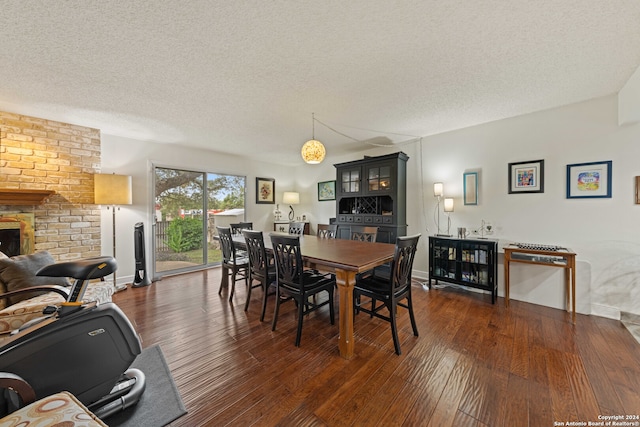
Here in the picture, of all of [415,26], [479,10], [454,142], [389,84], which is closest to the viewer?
[479,10]

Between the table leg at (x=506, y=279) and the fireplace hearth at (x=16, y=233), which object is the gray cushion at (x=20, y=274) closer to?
the fireplace hearth at (x=16, y=233)

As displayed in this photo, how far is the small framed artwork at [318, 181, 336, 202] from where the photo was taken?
5555 millimetres

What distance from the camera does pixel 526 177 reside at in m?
3.12

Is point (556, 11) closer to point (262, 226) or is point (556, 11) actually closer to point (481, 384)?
point (481, 384)

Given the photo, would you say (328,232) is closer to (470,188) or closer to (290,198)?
(470,188)

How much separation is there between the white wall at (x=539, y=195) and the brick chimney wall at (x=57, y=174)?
0.21 metres

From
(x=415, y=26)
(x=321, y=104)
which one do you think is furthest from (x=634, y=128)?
(x=321, y=104)

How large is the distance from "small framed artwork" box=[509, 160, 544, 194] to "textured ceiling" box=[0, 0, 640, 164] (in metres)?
0.69

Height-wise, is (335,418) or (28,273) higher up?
(28,273)

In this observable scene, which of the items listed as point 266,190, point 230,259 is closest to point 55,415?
point 230,259

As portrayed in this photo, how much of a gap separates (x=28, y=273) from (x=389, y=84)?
367 centimetres

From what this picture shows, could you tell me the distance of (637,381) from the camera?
163 cm

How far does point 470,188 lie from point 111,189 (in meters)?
5.38

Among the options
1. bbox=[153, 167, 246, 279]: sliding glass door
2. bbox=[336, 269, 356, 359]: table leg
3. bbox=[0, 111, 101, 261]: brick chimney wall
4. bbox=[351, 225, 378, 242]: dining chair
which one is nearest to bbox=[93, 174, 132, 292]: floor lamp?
bbox=[0, 111, 101, 261]: brick chimney wall
